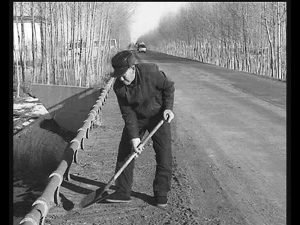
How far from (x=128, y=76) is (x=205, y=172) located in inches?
84.9

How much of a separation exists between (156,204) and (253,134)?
3.83m

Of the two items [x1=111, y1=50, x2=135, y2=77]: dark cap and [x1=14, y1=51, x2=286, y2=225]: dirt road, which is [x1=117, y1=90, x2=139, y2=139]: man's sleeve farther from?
[x1=14, y1=51, x2=286, y2=225]: dirt road

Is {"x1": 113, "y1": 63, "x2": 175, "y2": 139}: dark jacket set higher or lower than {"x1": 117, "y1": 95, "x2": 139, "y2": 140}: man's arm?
higher

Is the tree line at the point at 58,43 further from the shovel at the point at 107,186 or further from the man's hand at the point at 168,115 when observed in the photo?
the man's hand at the point at 168,115

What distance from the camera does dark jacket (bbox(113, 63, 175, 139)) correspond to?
3.85 metres

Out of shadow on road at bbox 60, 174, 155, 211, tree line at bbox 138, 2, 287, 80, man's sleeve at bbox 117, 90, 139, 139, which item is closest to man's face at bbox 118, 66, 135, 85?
man's sleeve at bbox 117, 90, 139, 139

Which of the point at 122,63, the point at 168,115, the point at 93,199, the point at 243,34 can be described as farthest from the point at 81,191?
the point at 243,34

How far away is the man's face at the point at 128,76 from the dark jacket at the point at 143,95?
0.07 meters

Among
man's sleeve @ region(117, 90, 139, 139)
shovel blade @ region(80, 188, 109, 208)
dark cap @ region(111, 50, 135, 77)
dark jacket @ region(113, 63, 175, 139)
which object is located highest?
dark cap @ region(111, 50, 135, 77)

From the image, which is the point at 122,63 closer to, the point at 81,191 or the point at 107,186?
the point at 107,186

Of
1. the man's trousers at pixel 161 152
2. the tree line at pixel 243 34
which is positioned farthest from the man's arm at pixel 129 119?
the tree line at pixel 243 34

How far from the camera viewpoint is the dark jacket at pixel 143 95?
385 centimetres

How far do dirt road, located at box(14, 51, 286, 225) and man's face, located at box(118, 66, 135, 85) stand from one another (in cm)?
137
